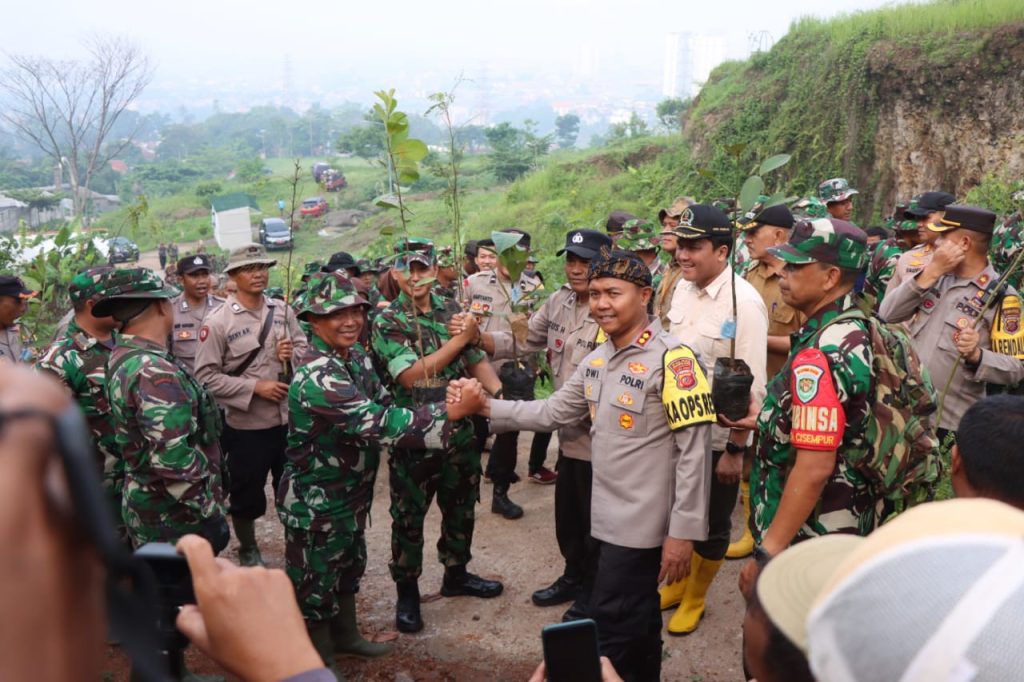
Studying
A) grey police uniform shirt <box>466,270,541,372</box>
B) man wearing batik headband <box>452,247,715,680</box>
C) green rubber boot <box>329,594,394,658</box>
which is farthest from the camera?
grey police uniform shirt <box>466,270,541,372</box>

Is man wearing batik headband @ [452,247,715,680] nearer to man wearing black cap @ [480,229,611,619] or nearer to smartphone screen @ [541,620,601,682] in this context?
man wearing black cap @ [480,229,611,619]

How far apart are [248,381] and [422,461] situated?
1.51 m

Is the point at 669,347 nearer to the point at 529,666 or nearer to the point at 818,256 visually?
the point at 818,256

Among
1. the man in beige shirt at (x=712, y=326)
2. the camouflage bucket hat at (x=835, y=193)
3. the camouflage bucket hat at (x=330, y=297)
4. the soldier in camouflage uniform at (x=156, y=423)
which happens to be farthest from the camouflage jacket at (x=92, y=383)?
the camouflage bucket hat at (x=835, y=193)

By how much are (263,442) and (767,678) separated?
4.75 metres

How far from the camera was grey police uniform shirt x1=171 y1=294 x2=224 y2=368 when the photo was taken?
20.4 feet

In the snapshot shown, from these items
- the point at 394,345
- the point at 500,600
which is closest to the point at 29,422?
the point at 394,345

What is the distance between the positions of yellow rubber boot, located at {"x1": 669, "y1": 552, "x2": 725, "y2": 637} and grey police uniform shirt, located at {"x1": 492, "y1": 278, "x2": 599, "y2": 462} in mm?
881

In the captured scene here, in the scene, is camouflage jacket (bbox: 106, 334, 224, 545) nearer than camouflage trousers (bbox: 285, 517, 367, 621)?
Yes

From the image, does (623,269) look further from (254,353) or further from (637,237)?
(254,353)

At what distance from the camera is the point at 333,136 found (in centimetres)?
10894

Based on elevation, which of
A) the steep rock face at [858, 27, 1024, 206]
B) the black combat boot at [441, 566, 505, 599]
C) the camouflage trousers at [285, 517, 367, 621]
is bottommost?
the black combat boot at [441, 566, 505, 599]

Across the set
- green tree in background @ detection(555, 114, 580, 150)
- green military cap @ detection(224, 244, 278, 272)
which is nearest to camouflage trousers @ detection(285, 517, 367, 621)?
green military cap @ detection(224, 244, 278, 272)

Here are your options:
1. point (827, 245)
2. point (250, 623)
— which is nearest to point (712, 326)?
point (827, 245)
